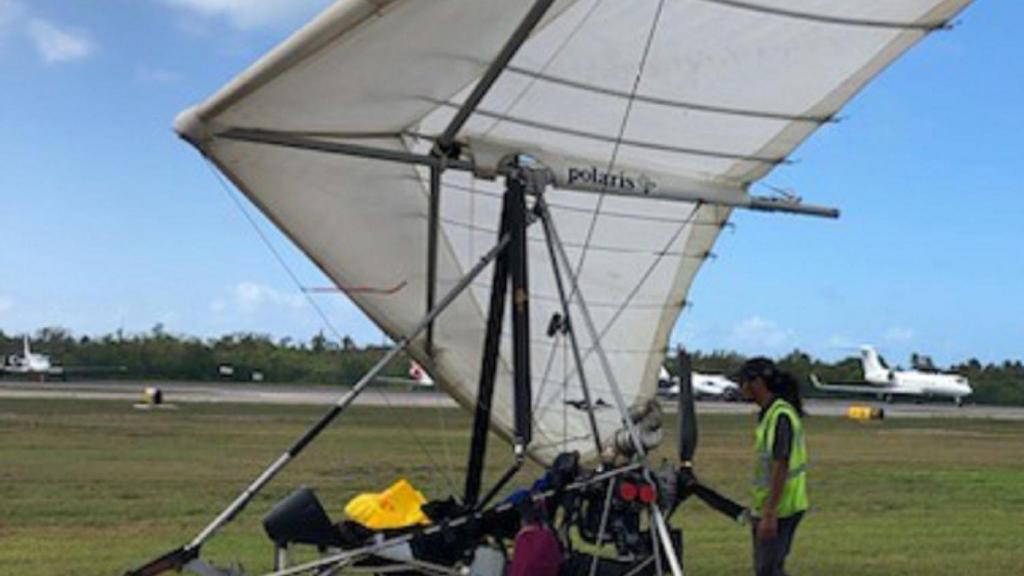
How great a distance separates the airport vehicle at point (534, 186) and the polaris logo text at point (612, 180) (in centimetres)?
1

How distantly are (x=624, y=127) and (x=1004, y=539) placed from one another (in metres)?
6.56

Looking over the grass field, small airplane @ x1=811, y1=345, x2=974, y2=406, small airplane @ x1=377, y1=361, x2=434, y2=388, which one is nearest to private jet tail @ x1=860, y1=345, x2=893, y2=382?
small airplane @ x1=811, y1=345, x2=974, y2=406

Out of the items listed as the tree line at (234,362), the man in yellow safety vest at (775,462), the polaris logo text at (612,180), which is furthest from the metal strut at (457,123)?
the tree line at (234,362)

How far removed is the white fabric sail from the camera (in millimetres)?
5777

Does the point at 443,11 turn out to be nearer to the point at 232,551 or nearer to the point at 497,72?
the point at 497,72

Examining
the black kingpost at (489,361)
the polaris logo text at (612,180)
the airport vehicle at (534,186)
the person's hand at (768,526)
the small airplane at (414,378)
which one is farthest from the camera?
the small airplane at (414,378)

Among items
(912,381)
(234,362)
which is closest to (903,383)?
(912,381)

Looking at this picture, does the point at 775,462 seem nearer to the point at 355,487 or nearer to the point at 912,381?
the point at 355,487

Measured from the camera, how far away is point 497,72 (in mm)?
5965

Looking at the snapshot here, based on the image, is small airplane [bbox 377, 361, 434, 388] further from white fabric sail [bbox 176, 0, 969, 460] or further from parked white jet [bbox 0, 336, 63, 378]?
parked white jet [bbox 0, 336, 63, 378]

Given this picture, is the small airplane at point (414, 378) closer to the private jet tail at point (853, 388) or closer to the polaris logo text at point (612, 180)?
the polaris logo text at point (612, 180)

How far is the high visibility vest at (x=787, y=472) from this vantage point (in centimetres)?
660

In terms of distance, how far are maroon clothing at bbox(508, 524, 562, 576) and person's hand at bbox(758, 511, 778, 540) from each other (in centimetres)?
132

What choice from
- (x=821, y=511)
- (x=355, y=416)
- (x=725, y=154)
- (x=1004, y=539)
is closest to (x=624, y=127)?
(x=725, y=154)
